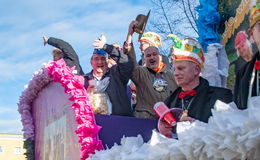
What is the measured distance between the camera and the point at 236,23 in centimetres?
388

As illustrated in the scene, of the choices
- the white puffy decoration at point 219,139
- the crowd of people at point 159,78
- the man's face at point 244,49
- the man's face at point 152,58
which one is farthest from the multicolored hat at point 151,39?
the white puffy decoration at point 219,139

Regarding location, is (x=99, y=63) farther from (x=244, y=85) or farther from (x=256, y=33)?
(x=256, y=33)

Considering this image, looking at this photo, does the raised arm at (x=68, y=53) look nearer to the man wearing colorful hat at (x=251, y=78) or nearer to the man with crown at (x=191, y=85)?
the man with crown at (x=191, y=85)

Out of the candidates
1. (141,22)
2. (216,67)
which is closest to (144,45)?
(141,22)

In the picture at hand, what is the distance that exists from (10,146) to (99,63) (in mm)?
37547

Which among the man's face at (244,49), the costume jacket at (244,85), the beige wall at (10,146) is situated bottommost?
the beige wall at (10,146)

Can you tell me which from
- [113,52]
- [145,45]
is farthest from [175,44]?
[145,45]

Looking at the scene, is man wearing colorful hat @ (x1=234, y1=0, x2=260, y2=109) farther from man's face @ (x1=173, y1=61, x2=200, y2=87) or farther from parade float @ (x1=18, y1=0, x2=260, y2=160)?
man's face @ (x1=173, y1=61, x2=200, y2=87)

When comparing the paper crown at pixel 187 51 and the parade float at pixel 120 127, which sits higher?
the paper crown at pixel 187 51

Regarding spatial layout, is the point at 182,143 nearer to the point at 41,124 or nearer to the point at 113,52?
the point at 113,52

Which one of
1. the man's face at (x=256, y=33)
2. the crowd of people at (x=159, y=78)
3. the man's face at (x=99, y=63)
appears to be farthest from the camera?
the man's face at (x=99, y=63)

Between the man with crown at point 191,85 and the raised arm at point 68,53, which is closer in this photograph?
the man with crown at point 191,85

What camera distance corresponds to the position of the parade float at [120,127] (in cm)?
150

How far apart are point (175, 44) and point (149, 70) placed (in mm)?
1068
